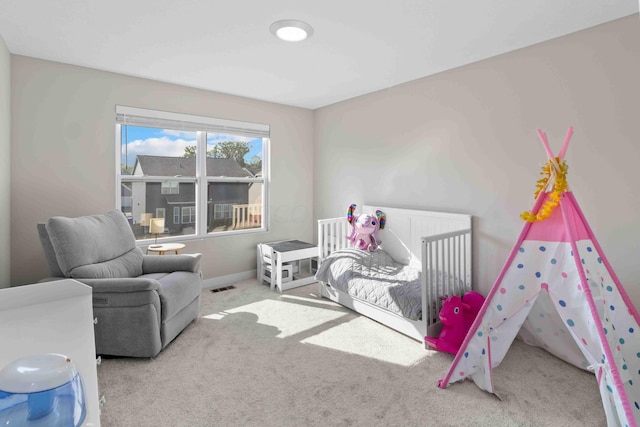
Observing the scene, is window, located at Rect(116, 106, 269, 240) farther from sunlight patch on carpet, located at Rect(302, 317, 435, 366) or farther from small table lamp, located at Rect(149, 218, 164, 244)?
sunlight patch on carpet, located at Rect(302, 317, 435, 366)

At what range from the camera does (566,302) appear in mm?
1889

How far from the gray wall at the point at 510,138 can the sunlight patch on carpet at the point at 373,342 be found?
909 mm

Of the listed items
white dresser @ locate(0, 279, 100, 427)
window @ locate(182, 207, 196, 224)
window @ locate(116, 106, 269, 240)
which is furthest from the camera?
window @ locate(182, 207, 196, 224)

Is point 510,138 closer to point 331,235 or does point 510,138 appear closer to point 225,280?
point 331,235

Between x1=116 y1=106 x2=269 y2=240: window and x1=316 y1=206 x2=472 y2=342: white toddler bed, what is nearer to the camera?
x1=316 y1=206 x2=472 y2=342: white toddler bed

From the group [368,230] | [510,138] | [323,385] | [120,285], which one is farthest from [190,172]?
[510,138]

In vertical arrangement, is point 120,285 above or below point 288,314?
above

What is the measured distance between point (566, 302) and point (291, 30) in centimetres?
240

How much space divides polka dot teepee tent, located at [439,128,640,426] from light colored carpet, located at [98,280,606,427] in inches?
8.9

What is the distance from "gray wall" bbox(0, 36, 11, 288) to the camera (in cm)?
264

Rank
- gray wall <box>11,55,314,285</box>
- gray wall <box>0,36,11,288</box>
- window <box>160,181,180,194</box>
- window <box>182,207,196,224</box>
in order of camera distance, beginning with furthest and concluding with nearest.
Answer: window <box>182,207,196,224</box>
window <box>160,181,180,194</box>
gray wall <box>11,55,314,285</box>
gray wall <box>0,36,11,288</box>

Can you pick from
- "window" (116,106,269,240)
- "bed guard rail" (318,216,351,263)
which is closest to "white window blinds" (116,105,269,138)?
"window" (116,106,269,240)

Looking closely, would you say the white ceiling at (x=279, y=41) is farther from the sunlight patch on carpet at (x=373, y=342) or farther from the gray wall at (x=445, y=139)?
the sunlight patch on carpet at (x=373, y=342)

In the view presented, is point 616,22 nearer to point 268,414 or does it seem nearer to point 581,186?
point 581,186
